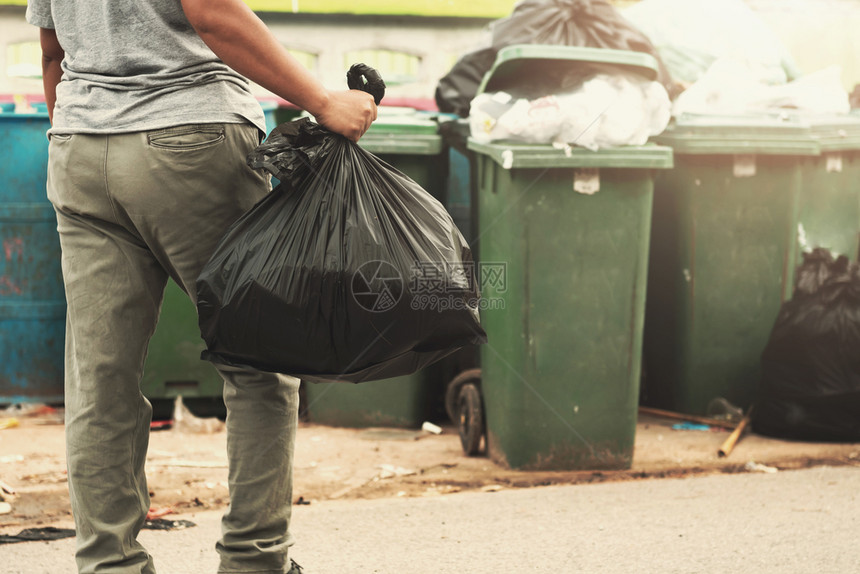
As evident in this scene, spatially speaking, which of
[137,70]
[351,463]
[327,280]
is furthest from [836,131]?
[137,70]

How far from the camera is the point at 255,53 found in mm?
1893

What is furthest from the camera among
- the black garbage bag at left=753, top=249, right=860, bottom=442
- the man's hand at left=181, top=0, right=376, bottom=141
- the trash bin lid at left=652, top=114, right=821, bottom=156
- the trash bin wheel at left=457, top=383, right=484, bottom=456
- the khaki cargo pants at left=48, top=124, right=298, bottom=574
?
the trash bin lid at left=652, top=114, right=821, bottom=156

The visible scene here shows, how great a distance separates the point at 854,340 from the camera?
397 centimetres

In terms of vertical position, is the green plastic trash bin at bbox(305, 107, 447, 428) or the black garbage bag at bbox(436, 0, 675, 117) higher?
the black garbage bag at bbox(436, 0, 675, 117)

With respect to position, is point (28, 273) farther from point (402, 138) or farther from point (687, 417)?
point (687, 417)

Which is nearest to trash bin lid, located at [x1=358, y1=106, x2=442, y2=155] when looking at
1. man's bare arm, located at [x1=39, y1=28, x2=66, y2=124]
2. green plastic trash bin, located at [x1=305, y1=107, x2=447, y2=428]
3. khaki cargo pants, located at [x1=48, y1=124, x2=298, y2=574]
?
green plastic trash bin, located at [x1=305, y1=107, x2=447, y2=428]

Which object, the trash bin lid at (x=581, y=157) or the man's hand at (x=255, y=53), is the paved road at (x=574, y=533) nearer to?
the trash bin lid at (x=581, y=157)

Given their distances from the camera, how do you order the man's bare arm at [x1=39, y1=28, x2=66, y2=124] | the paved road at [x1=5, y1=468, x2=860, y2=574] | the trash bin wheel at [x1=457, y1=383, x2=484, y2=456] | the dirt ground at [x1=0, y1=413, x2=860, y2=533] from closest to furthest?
the man's bare arm at [x1=39, y1=28, x2=66, y2=124] → the paved road at [x1=5, y1=468, x2=860, y2=574] → the dirt ground at [x1=0, y1=413, x2=860, y2=533] → the trash bin wheel at [x1=457, y1=383, x2=484, y2=456]

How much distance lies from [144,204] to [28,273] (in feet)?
8.58

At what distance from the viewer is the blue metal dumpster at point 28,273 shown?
418 centimetres

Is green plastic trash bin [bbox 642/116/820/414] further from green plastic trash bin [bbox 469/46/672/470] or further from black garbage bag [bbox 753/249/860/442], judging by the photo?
Answer: green plastic trash bin [bbox 469/46/672/470]

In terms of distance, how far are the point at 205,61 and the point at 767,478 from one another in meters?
2.58

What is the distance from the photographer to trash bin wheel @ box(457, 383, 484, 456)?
12.6 ft

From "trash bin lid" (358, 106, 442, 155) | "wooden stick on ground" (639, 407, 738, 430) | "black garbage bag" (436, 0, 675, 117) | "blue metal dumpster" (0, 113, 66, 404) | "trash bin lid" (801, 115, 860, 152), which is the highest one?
"black garbage bag" (436, 0, 675, 117)
